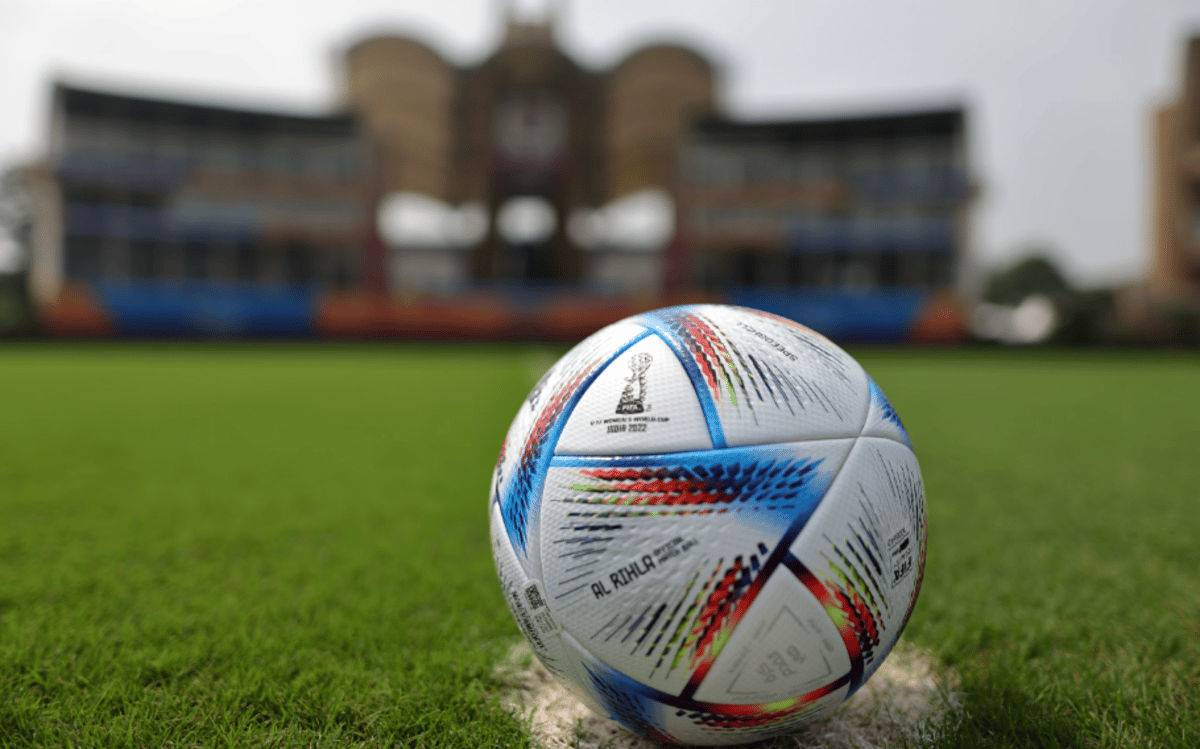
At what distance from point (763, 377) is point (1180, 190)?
141 feet

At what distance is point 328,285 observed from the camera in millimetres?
33375

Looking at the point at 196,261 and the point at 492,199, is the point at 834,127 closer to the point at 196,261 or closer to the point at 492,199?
the point at 492,199

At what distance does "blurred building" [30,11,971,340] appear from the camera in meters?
28.4

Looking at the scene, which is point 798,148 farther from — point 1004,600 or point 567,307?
point 1004,600

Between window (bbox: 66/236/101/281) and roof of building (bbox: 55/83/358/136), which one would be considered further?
roof of building (bbox: 55/83/358/136)

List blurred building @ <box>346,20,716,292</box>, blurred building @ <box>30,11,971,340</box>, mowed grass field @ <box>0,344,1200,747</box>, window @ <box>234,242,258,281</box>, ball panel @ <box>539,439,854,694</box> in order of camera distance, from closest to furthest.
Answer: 1. ball panel @ <box>539,439,854,694</box>
2. mowed grass field @ <box>0,344,1200,747</box>
3. blurred building @ <box>30,11,971,340</box>
4. window @ <box>234,242,258,281</box>
5. blurred building @ <box>346,20,716,292</box>

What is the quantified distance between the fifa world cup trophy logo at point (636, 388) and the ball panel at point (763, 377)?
9 centimetres

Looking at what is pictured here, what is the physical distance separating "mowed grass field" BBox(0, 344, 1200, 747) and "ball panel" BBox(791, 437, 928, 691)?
1.24ft

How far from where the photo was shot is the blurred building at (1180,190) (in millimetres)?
32156

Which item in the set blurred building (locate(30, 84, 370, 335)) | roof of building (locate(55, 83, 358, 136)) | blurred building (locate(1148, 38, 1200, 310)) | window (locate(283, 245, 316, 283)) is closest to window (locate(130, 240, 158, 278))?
blurred building (locate(30, 84, 370, 335))

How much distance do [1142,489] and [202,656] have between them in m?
5.20

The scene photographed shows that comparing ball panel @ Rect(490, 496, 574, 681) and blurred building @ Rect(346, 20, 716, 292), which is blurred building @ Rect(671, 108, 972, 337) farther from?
ball panel @ Rect(490, 496, 574, 681)

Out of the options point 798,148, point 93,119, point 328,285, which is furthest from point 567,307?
point 93,119

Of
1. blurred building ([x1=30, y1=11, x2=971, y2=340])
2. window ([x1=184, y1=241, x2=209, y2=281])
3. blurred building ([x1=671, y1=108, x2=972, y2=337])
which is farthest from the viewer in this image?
blurred building ([x1=671, y1=108, x2=972, y2=337])
